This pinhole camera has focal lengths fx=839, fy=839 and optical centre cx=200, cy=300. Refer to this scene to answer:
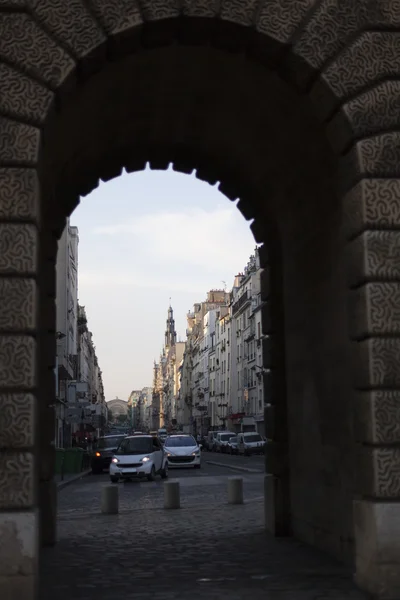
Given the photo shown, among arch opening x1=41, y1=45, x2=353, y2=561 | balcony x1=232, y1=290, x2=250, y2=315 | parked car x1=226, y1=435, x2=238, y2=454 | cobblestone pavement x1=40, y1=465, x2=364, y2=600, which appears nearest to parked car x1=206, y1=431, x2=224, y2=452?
parked car x1=226, y1=435, x2=238, y2=454

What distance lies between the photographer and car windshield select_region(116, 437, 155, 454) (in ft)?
105

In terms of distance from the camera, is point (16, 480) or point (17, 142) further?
point (17, 142)

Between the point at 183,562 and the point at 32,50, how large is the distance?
607 centimetres

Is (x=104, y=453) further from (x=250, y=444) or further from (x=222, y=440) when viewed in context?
(x=222, y=440)

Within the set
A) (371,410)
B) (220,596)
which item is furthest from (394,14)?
(220,596)

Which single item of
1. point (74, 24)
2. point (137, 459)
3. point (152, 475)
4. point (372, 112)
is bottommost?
point (152, 475)

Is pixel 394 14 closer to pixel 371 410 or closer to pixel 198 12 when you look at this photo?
pixel 198 12

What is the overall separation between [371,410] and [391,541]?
1.17m

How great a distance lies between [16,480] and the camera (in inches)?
289

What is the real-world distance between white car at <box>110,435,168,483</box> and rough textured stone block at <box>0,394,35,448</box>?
24046 mm

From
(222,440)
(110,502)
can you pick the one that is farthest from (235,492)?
(222,440)

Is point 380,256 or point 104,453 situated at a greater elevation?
point 380,256

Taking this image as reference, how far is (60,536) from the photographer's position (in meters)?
13.4

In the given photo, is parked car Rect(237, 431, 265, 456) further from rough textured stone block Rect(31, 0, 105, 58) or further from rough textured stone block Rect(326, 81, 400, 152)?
rough textured stone block Rect(31, 0, 105, 58)
